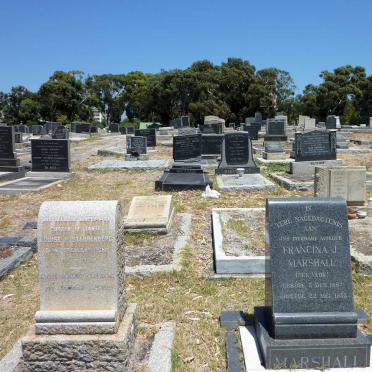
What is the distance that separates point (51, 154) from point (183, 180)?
507cm

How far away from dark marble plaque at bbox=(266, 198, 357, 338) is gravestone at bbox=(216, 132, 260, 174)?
34.4 ft

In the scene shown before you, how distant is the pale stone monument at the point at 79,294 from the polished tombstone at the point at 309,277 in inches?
51.0

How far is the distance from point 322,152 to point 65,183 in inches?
319

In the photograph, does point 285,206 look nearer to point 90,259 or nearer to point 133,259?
point 90,259

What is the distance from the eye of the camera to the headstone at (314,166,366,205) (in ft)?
30.1

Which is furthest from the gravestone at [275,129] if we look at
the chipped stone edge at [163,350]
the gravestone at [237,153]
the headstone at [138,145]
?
the chipped stone edge at [163,350]

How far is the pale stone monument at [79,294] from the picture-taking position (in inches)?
144

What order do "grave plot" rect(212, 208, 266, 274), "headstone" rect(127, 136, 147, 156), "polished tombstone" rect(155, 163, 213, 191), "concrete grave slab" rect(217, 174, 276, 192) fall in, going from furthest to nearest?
"headstone" rect(127, 136, 147, 156)
"polished tombstone" rect(155, 163, 213, 191)
"concrete grave slab" rect(217, 174, 276, 192)
"grave plot" rect(212, 208, 266, 274)

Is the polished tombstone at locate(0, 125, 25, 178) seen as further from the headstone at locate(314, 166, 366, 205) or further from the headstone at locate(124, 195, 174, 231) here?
the headstone at locate(314, 166, 366, 205)

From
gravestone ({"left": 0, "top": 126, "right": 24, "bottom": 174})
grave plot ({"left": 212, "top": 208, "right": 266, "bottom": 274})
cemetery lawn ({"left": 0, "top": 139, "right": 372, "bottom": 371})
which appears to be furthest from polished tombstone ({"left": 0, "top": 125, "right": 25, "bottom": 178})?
grave plot ({"left": 212, "top": 208, "right": 266, "bottom": 274})

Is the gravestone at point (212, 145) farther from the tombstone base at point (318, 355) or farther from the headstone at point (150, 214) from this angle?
the tombstone base at point (318, 355)

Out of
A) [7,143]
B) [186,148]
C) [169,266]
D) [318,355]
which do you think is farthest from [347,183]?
[7,143]

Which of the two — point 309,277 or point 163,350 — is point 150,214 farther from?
point 309,277

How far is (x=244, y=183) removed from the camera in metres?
12.5
